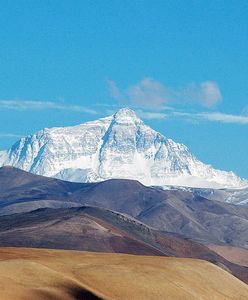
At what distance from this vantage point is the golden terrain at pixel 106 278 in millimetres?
91688

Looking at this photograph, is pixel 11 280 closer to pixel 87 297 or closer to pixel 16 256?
pixel 87 297

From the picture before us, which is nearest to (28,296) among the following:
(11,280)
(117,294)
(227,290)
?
(11,280)

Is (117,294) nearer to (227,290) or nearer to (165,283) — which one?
Result: (165,283)

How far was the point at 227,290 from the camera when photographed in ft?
387

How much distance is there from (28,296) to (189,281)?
101 feet

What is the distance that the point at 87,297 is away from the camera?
9181 centimetres

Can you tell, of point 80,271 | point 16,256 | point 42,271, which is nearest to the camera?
point 42,271

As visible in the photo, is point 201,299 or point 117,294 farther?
point 201,299

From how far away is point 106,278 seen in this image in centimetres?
10206

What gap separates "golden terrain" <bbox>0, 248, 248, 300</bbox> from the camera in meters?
91.7

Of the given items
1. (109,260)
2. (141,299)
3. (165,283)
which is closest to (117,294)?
(141,299)

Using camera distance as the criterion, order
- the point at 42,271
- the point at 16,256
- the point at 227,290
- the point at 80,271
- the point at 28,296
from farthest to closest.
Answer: the point at 227,290 < the point at 16,256 < the point at 80,271 < the point at 42,271 < the point at 28,296

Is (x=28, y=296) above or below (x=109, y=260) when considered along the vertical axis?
below

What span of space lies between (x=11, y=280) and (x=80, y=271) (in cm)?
1321
